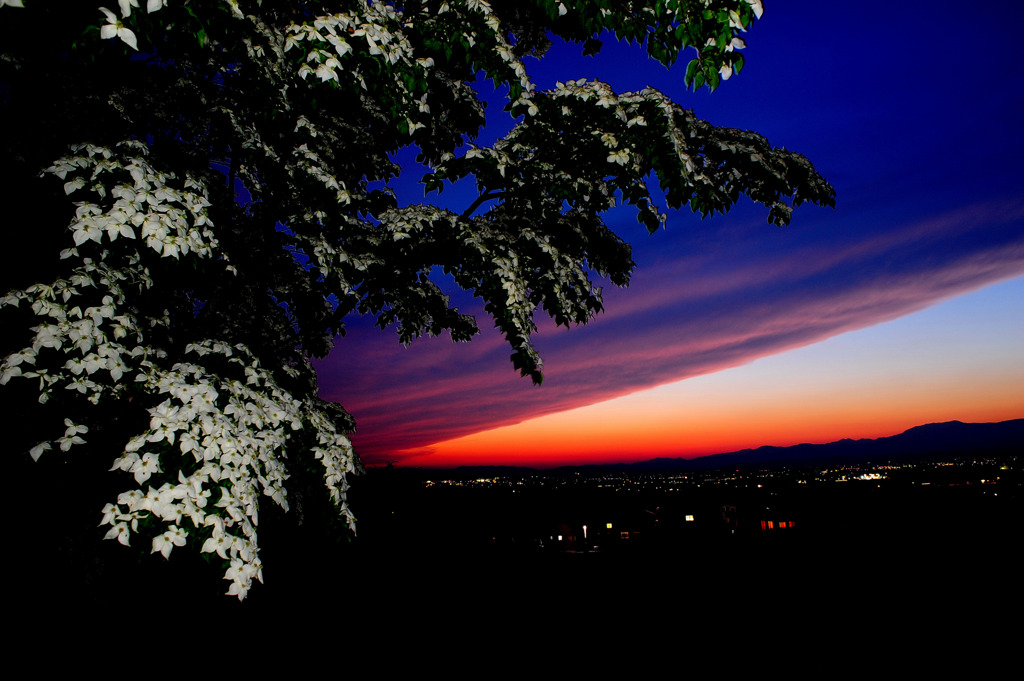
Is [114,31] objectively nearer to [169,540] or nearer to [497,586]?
[169,540]

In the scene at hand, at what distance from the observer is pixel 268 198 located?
6824mm

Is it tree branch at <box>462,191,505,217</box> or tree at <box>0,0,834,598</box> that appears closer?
tree at <box>0,0,834,598</box>

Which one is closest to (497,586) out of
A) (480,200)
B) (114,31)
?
(480,200)

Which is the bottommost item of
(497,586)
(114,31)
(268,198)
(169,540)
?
(497,586)

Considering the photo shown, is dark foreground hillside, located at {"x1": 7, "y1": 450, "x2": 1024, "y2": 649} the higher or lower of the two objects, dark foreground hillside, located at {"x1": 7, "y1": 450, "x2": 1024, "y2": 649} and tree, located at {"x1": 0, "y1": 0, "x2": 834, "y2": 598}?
the lower

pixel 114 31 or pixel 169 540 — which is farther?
pixel 169 540

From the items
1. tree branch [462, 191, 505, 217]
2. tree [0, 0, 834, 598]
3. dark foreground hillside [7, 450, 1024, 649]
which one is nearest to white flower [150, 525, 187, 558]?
tree [0, 0, 834, 598]

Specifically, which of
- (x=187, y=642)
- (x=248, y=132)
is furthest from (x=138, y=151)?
(x=187, y=642)

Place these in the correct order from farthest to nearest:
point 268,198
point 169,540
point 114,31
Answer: point 268,198 < point 169,540 < point 114,31

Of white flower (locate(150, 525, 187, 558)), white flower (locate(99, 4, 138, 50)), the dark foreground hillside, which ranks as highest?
white flower (locate(99, 4, 138, 50))

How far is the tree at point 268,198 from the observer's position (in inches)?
149

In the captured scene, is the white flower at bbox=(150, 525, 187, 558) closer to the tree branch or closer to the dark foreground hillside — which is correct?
the dark foreground hillside

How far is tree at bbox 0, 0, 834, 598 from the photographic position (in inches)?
149

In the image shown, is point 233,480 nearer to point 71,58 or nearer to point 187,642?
point 71,58
